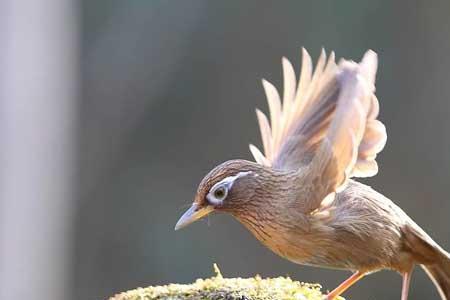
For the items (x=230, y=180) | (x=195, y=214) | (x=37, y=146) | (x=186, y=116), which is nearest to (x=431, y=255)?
(x=230, y=180)

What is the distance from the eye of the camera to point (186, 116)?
430 inches

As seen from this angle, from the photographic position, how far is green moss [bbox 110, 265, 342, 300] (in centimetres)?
446

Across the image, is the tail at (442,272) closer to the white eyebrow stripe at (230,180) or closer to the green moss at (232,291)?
the green moss at (232,291)

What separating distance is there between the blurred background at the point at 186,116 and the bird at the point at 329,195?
5125 mm

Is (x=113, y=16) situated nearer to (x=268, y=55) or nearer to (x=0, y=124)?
(x=268, y=55)

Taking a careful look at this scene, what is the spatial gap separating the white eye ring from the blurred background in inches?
217

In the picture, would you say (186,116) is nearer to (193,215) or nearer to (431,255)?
(431,255)

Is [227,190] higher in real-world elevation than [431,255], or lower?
higher

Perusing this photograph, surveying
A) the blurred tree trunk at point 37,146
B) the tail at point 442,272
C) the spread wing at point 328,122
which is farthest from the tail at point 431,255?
the blurred tree trunk at point 37,146

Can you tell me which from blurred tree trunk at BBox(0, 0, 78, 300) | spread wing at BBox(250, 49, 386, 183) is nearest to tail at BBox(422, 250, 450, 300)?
spread wing at BBox(250, 49, 386, 183)

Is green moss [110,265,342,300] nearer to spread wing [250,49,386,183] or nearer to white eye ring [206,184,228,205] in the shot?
white eye ring [206,184,228,205]

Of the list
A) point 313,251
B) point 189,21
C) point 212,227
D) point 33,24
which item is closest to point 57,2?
point 33,24

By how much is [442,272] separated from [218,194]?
4.38 feet

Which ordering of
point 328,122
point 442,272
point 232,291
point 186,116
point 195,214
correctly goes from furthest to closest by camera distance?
point 186,116
point 442,272
point 328,122
point 195,214
point 232,291
